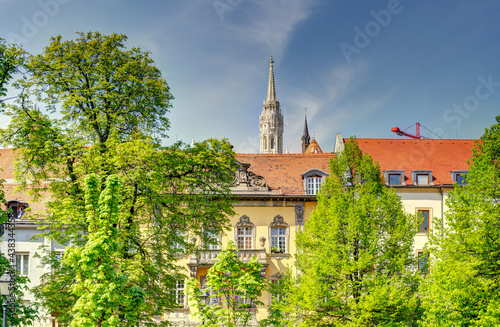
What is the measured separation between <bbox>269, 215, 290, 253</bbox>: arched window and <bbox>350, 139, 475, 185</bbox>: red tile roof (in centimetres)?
807

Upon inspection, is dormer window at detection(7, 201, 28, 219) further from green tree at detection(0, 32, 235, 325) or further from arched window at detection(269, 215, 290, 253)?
arched window at detection(269, 215, 290, 253)

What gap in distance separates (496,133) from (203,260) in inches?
709

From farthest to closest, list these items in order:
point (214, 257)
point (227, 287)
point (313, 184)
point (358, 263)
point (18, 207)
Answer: point (313, 184) → point (214, 257) → point (18, 207) → point (358, 263) → point (227, 287)

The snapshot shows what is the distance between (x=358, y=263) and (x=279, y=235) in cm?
1045

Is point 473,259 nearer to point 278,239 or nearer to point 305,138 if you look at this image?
point 278,239

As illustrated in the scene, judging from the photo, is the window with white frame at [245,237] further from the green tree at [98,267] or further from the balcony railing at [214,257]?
the green tree at [98,267]

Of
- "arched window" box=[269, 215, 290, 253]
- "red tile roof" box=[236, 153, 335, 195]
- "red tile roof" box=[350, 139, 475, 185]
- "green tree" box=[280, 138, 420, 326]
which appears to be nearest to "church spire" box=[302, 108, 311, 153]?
"red tile roof" box=[350, 139, 475, 185]

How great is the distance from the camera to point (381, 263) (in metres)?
19.3

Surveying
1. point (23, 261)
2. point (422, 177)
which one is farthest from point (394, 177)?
point (23, 261)

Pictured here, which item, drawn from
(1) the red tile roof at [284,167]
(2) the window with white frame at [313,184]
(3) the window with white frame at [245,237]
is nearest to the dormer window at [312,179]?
(2) the window with white frame at [313,184]

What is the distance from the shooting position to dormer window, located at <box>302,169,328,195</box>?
95.2ft

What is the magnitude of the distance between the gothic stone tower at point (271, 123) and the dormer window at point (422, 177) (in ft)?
286

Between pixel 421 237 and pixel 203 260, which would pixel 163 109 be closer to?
pixel 203 260

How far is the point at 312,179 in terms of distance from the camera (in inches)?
1152
